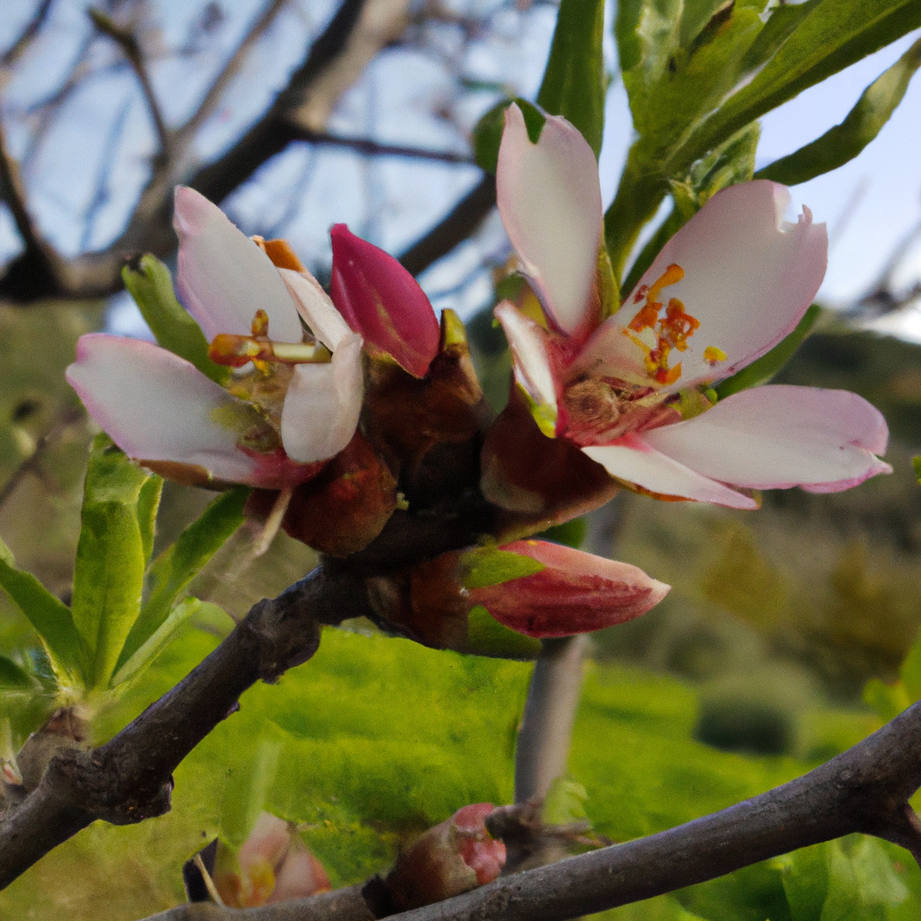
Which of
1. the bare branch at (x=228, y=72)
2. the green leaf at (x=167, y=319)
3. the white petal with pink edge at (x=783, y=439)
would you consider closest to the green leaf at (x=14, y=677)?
the green leaf at (x=167, y=319)

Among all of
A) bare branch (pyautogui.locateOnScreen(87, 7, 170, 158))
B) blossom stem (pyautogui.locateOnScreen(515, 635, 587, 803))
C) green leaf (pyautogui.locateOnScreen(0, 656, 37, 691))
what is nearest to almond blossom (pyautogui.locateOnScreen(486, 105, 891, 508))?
green leaf (pyautogui.locateOnScreen(0, 656, 37, 691))

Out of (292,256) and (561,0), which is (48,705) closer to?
(292,256)

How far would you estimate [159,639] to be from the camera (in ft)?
0.95

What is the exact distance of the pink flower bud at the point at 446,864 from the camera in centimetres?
28

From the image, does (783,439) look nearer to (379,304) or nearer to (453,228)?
(379,304)

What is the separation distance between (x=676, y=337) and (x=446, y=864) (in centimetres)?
19

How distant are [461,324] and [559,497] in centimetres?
5

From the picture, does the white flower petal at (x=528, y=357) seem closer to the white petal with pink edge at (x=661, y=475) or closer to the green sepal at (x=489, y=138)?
the white petal with pink edge at (x=661, y=475)

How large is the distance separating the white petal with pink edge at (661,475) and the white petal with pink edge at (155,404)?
91 mm

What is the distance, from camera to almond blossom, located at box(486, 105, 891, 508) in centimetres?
21

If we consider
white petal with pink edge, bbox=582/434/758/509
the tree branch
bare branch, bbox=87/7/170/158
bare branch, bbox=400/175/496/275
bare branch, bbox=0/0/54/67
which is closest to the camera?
white petal with pink edge, bbox=582/434/758/509

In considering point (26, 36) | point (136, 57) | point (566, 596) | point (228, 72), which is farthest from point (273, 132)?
point (566, 596)

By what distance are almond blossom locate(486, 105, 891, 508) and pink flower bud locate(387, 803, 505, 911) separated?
15 cm

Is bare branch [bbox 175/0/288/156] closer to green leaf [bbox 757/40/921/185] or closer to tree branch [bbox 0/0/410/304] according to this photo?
tree branch [bbox 0/0/410/304]
